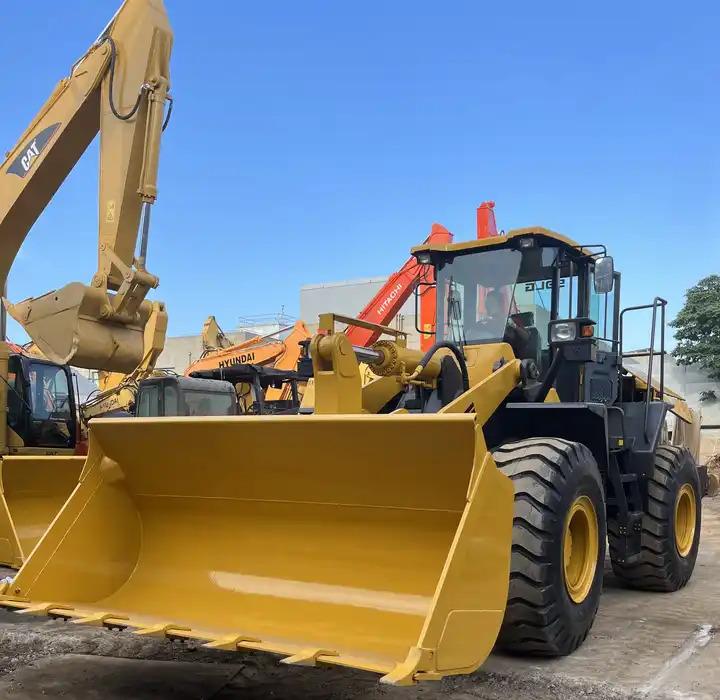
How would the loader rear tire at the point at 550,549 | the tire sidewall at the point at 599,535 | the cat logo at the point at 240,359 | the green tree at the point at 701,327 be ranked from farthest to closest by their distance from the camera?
the green tree at the point at 701,327, the cat logo at the point at 240,359, the tire sidewall at the point at 599,535, the loader rear tire at the point at 550,549

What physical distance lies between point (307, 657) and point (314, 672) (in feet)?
4.52

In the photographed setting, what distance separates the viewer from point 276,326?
38281 mm

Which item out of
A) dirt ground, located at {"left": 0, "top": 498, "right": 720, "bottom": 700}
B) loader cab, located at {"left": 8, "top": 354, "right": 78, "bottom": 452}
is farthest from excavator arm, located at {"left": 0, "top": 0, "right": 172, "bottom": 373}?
dirt ground, located at {"left": 0, "top": 498, "right": 720, "bottom": 700}

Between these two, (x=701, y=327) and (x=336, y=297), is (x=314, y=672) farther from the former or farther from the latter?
(x=336, y=297)

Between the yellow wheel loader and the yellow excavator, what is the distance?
2382 millimetres

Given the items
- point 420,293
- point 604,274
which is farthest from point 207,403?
point 604,274

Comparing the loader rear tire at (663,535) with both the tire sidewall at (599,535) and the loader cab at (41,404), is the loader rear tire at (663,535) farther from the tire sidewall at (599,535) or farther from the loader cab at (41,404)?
the loader cab at (41,404)

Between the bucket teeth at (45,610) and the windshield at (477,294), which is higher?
the windshield at (477,294)

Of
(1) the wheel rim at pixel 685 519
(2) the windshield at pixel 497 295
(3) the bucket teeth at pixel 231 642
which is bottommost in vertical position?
(1) the wheel rim at pixel 685 519

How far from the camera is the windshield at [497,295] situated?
6.05 metres

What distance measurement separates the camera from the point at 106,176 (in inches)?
288

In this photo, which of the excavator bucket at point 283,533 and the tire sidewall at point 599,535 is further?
the tire sidewall at point 599,535

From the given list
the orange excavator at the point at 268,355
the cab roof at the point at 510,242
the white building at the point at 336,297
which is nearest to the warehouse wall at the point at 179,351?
the white building at the point at 336,297

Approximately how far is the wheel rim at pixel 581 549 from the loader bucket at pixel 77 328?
4308mm
